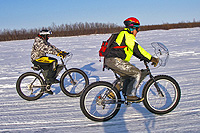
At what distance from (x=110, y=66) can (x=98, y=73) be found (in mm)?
4292

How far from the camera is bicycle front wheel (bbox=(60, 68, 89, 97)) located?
552cm

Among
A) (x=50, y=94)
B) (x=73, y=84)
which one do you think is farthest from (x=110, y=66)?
(x=50, y=94)

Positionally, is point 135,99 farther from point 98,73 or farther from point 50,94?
point 98,73

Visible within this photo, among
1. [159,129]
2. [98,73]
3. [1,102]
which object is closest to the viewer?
[159,129]

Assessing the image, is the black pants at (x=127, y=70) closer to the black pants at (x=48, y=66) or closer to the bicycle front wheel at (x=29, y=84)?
the black pants at (x=48, y=66)

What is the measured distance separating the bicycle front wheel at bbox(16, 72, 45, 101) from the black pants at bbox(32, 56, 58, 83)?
0.69 ft

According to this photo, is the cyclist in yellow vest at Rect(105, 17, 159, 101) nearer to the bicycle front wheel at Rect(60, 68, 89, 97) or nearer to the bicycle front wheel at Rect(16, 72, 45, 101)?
the bicycle front wheel at Rect(60, 68, 89, 97)

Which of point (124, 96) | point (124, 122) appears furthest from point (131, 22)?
point (124, 122)

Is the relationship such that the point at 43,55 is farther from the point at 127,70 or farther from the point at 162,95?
the point at 162,95

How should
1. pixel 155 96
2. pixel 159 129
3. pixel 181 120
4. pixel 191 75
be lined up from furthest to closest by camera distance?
pixel 191 75, pixel 155 96, pixel 181 120, pixel 159 129

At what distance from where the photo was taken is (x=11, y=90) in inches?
252

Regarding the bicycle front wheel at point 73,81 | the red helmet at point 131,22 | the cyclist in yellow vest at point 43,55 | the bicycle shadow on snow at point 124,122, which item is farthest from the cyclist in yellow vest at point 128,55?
the cyclist in yellow vest at point 43,55

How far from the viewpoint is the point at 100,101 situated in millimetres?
3910

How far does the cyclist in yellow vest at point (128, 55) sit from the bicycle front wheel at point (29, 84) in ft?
7.73
